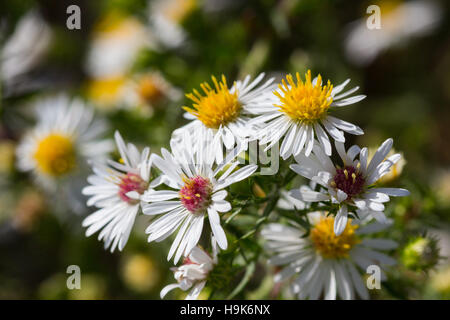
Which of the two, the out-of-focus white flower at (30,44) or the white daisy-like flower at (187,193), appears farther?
the out-of-focus white flower at (30,44)

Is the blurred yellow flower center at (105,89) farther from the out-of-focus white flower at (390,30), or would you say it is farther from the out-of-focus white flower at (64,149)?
the out-of-focus white flower at (390,30)

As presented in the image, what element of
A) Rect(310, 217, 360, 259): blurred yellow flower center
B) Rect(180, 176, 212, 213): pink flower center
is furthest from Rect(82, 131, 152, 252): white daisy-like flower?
Rect(310, 217, 360, 259): blurred yellow flower center

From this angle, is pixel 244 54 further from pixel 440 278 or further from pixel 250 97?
pixel 440 278

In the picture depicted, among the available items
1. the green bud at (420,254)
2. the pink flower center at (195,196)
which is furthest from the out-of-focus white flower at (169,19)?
the green bud at (420,254)

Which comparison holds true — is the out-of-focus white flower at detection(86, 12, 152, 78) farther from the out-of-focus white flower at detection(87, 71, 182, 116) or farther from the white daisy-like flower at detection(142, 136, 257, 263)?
the white daisy-like flower at detection(142, 136, 257, 263)

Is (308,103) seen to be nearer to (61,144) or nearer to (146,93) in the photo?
(146,93)
